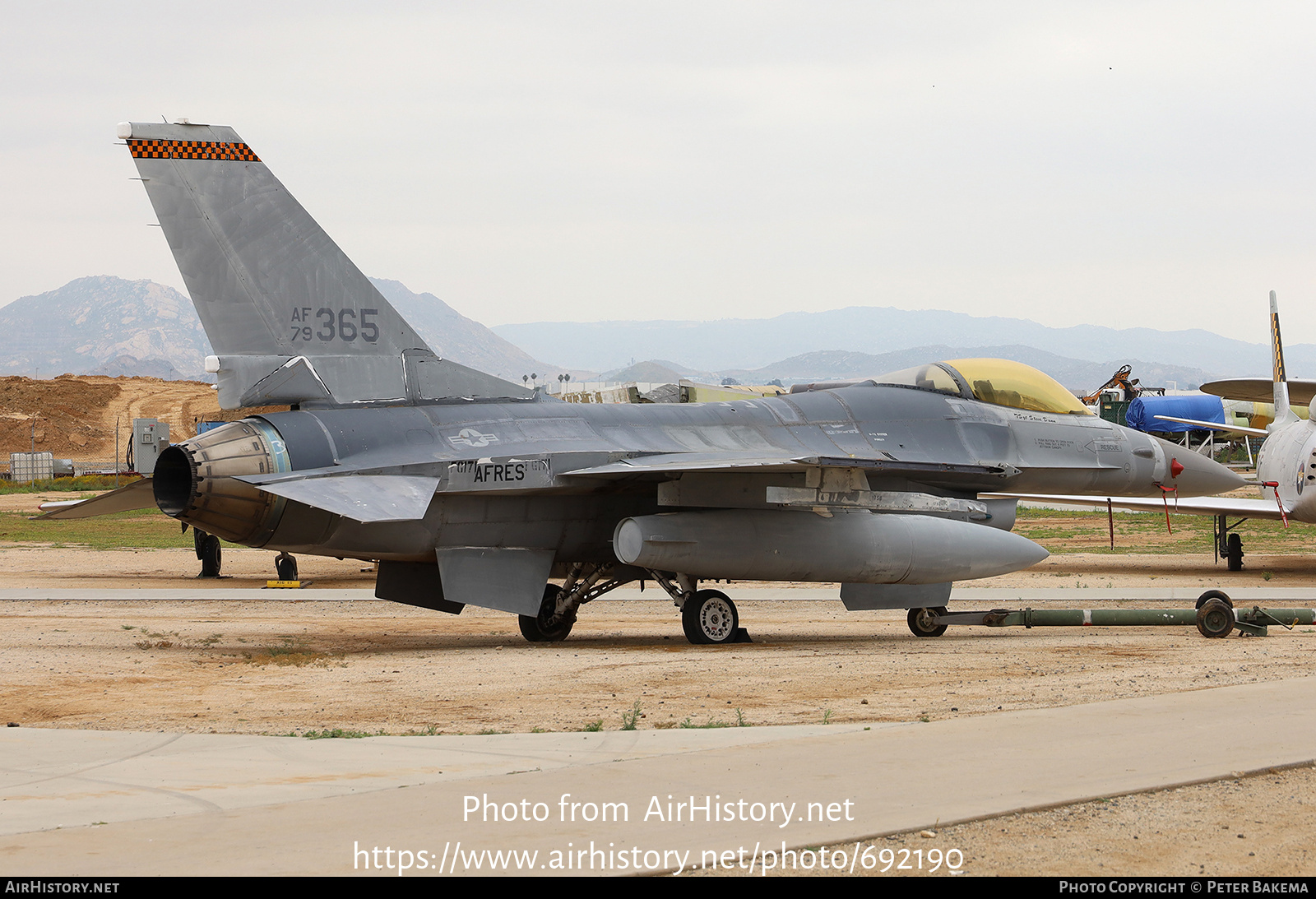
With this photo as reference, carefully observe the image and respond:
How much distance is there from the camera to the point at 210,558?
22734 mm

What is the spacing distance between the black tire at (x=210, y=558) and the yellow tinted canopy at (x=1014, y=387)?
13889mm

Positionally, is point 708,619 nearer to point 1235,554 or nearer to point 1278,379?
point 1235,554

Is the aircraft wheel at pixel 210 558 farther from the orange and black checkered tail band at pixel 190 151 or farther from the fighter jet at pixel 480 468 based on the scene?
the orange and black checkered tail band at pixel 190 151

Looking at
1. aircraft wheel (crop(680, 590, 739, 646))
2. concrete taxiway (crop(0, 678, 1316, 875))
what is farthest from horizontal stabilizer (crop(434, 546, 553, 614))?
concrete taxiway (crop(0, 678, 1316, 875))

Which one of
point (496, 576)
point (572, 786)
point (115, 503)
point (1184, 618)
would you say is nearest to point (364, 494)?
point (496, 576)

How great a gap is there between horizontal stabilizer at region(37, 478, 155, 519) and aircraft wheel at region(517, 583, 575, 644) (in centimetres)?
415

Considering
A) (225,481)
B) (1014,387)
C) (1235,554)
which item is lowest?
(1235,554)

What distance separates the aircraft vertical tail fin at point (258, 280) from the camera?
12.1 meters

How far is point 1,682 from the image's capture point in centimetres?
990

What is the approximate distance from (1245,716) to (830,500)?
19.8ft

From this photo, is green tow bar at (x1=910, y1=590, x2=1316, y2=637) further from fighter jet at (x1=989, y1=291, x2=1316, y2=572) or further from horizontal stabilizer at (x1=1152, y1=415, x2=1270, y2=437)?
fighter jet at (x1=989, y1=291, x2=1316, y2=572)

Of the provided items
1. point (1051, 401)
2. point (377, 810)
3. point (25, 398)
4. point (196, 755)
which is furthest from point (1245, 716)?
point (25, 398)

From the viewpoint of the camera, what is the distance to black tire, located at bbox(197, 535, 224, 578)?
22516mm

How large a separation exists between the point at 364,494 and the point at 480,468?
129 cm
